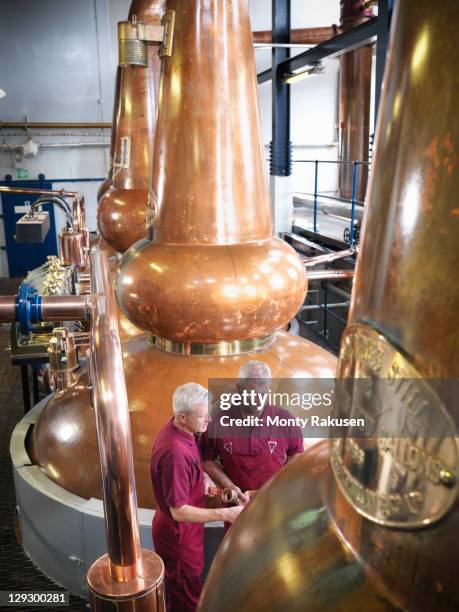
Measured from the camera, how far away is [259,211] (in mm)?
1893

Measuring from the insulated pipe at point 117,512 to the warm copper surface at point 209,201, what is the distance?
1.21m

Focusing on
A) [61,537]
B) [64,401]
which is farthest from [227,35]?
[61,537]

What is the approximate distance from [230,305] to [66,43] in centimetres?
954

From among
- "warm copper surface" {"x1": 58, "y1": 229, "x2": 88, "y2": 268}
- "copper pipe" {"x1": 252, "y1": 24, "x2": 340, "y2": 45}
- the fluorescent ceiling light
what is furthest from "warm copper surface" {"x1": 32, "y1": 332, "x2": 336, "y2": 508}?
"copper pipe" {"x1": 252, "y1": 24, "x2": 340, "y2": 45}

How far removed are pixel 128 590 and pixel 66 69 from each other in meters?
10.7

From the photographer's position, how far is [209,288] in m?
1.77

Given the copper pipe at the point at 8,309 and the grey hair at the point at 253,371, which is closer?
the copper pipe at the point at 8,309

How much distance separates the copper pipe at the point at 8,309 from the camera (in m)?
0.74

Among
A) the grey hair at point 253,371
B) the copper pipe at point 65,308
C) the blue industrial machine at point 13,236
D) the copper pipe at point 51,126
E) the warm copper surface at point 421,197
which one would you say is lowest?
the blue industrial machine at point 13,236

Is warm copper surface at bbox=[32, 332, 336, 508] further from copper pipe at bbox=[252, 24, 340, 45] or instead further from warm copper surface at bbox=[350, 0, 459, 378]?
copper pipe at bbox=[252, 24, 340, 45]

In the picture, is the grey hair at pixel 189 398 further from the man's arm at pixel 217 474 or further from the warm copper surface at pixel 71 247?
the warm copper surface at pixel 71 247

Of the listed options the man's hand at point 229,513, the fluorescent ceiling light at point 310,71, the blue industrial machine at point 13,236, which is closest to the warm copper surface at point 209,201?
the man's hand at point 229,513

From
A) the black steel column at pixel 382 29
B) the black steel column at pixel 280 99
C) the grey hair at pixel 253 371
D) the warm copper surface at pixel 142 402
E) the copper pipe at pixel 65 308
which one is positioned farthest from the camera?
the black steel column at pixel 280 99

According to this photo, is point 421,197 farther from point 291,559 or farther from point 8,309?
point 8,309
